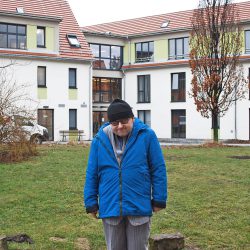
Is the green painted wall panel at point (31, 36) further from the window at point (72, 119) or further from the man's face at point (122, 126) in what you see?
the man's face at point (122, 126)

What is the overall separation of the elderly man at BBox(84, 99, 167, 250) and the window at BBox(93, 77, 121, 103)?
38.5 meters

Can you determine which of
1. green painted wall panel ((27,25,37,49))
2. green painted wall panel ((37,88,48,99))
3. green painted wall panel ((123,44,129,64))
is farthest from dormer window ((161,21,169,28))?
green painted wall panel ((37,88,48,99))

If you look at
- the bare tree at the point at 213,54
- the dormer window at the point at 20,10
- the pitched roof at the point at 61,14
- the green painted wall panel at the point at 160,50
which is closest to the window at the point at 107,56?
the pitched roof at the point at 61,14

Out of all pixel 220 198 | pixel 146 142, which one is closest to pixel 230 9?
pixel 220 198

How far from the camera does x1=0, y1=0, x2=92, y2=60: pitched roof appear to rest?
38.0 meters

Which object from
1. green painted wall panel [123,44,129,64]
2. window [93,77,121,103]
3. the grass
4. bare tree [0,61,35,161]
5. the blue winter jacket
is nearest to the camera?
the blue winter jacket

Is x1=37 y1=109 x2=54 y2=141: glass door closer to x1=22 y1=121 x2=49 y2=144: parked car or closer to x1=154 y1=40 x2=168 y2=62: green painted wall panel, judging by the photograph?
x1=22 y1=121 x2=49 y2=144: parked car

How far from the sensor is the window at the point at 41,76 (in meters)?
37.6

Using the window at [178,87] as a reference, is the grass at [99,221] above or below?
below

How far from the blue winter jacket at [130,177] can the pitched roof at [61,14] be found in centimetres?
3298

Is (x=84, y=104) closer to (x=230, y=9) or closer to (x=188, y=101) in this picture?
(x=188, y=101)

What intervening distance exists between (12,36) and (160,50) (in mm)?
13073

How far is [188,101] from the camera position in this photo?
4119cm

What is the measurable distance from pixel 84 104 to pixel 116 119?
114ft
